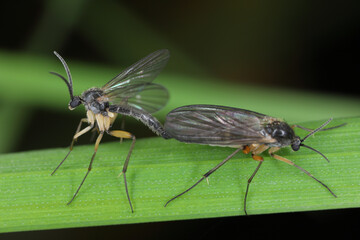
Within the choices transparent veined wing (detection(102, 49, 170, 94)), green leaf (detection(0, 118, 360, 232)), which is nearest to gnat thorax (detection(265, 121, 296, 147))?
green leaf (detection(0, 118, 360, 232))

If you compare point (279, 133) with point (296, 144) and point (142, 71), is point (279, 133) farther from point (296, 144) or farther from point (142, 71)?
point (142, 71)

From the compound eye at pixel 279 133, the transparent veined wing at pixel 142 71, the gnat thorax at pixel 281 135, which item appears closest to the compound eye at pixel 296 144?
the gnat thorax at pixel 281 135

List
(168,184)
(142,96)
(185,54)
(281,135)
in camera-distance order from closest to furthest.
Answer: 1. (168,184)
2. (281,135)
3. (142,96)
4. (185,54)

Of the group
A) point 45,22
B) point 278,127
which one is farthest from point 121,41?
point 278,127

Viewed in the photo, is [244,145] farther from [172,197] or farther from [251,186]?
[172,197]

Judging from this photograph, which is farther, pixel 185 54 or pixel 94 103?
pixel 185 54

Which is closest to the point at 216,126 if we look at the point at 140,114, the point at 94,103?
the point at 140,114

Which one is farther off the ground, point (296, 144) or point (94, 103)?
point (296, 144)
